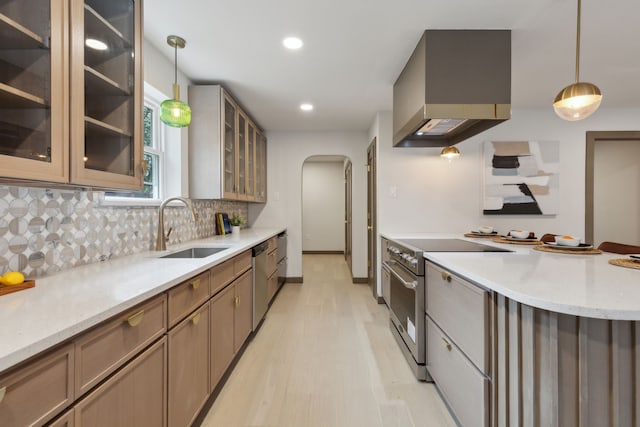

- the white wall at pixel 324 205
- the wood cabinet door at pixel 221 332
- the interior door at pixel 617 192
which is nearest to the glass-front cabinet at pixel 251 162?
the wood cabinet door at pixel 221 332

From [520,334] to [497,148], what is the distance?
127 inches

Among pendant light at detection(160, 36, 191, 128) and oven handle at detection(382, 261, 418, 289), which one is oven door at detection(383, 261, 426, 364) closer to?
oven handle at detection(382, 261, 418, 289)

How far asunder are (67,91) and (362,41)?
1877 mm

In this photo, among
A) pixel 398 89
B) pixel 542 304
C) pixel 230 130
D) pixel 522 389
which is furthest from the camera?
pixel 230 130

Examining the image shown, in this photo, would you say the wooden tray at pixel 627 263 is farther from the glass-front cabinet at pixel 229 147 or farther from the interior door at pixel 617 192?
the interior door at pixel 617 192

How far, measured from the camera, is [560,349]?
1.02 metres

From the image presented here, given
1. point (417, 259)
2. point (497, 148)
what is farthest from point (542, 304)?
point (497, 148)

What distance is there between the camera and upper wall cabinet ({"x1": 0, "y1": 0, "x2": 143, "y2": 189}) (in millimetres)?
990

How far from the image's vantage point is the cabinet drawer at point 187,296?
4.37 ft

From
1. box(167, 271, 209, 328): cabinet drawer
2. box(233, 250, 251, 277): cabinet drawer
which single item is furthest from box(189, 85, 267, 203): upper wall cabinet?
box(167, 271, 209, 328): cabinet drawer

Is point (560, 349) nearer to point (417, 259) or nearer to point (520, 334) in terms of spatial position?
point (520, 334)

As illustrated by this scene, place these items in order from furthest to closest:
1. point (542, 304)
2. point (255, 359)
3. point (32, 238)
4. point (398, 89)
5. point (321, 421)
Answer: point (398, 89) < point (255, 359) < point (321, 421) < point (32, 238) < point (542, 304)

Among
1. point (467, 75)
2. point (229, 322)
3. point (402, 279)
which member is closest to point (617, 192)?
point (467, 75)

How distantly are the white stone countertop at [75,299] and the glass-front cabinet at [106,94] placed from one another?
0.42 metres
